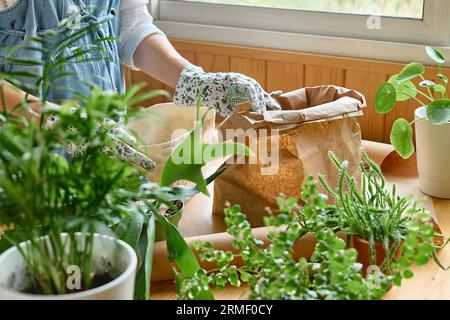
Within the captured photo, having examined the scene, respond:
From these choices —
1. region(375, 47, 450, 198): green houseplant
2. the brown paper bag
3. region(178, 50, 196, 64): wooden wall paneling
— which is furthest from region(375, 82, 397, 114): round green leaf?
region(178, 50, 196, 64): wooden wall paneling

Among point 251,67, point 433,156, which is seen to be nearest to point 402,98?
point 433,156

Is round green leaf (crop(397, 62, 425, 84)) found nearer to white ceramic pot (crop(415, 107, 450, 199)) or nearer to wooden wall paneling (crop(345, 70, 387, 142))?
white ceramic pot (crop(415, 107, 450, 199))

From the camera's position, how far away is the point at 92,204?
2.06 feet

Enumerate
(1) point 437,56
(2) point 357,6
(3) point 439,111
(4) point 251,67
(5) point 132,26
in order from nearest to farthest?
(3) point 439,111 < (1) point 437,56 < (5) point 132,26 < (2) point 357,6 < (4) point 251,67

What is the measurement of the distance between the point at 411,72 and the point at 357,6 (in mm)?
502

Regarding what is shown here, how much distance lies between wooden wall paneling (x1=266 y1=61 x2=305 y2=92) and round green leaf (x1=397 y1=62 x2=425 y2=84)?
0.49 m

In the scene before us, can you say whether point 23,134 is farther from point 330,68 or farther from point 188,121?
point 330,68

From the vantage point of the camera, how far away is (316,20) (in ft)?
6.05

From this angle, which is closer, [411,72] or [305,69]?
[411,72]

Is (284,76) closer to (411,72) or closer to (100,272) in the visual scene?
(411,72)

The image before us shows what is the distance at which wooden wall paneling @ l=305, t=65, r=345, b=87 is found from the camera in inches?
70.7

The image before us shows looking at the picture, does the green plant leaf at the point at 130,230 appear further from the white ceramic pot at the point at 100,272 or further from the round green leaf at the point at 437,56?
the round green leaf at the point at 437,56

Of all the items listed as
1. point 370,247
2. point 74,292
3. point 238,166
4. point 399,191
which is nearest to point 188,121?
point 238,166

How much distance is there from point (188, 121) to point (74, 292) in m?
0.81
